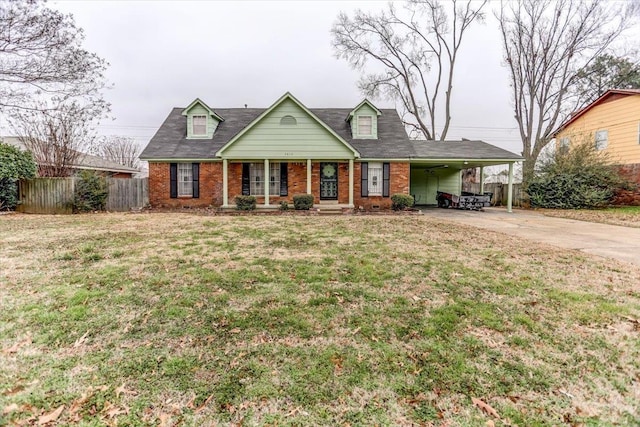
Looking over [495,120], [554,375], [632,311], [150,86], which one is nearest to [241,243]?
[554,375]

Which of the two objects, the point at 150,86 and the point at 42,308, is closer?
the point at 42,308

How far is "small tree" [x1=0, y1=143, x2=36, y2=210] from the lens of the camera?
42.8 feet

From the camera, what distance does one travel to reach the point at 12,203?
13758 millimetres

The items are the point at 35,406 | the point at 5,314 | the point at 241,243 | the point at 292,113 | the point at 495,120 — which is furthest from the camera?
the point at 495,120

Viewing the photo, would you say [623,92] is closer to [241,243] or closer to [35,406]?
[241,243]

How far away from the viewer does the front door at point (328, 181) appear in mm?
16453

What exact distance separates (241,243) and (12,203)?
13.2m

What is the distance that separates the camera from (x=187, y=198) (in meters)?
16.4

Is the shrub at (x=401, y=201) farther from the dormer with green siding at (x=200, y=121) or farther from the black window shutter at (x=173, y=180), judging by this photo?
the black window shutter at (x=173, y=180)

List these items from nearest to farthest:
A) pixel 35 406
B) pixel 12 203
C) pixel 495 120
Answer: pixel 35 406 < pixel 12 203 < pixel 495 120

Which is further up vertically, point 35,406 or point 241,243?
point 241,243

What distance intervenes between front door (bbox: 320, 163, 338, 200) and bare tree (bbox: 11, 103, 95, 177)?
39.4ft

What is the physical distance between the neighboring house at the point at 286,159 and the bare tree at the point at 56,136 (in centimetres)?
363

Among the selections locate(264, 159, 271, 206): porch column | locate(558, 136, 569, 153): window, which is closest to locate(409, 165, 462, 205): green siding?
locate(558, 136, 569, 153): window
